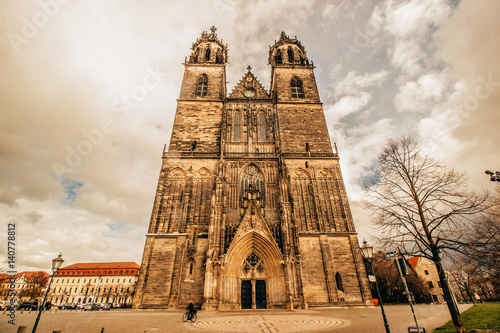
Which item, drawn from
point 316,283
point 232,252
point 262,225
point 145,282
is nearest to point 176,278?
point 145,282

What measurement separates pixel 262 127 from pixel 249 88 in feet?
17.3

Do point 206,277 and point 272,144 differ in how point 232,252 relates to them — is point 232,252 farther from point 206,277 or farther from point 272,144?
point 272,144

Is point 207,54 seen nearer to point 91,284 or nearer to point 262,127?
point 262,127

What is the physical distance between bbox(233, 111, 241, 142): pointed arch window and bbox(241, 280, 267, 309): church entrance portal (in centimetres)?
1162

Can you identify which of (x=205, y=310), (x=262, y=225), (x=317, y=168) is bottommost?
(x=205, y=310)

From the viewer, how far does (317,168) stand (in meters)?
19.7

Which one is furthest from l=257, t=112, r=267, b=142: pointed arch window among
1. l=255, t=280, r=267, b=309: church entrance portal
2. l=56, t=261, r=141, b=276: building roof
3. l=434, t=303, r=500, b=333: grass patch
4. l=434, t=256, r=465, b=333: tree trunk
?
l=56, t=261, r=141, b=276: building roof

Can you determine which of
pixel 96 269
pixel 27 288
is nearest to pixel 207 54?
pixel 27 288

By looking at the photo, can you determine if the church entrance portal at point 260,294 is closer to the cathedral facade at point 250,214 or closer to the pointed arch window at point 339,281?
the cathedral facade at point 250,214

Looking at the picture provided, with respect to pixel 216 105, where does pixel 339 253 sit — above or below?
below

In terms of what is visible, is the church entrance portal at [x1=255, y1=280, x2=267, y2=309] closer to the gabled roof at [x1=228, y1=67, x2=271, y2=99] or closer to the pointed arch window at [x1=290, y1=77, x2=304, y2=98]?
the gabled roof at [x1=228, y1=67, x2=271, y2=99]

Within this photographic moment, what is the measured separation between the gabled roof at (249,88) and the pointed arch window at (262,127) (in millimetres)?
2653

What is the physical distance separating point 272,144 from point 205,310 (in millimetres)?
13364

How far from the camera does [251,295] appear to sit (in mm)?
15461
